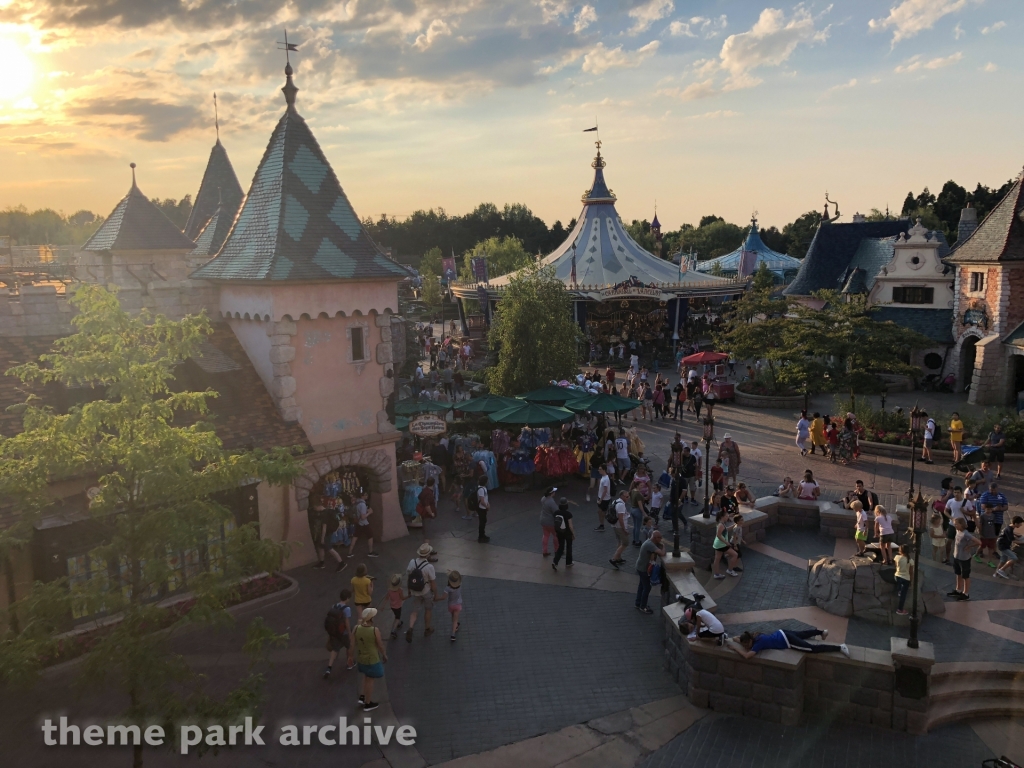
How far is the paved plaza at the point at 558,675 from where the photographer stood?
31.7 feet

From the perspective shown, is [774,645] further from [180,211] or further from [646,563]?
[180,211]

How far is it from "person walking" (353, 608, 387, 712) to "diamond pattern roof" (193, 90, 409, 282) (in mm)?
7749

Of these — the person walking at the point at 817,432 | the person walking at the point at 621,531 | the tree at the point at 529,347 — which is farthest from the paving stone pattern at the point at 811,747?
the tree at the point at 529,347

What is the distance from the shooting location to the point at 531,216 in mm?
110250

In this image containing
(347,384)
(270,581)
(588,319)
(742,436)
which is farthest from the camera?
(588,319)

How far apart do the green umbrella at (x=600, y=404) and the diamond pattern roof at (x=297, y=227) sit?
7498mm

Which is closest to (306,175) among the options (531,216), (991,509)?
(991,509)

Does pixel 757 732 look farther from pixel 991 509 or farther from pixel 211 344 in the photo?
pixel 211 344

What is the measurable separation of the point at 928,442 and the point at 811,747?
15.1 m

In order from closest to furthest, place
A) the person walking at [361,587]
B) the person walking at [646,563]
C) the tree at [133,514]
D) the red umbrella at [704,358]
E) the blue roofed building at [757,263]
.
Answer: the tree at [133,514]
the person walking at [361,587]
the person walking at [646,563]
the red umbrella at [704,358]
the blue roofed building at [757,263]

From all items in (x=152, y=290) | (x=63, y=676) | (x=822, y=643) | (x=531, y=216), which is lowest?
(x=63, y=676)

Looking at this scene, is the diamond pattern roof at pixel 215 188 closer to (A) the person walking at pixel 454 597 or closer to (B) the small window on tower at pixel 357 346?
(B) the small window on tower at pixel 357 346

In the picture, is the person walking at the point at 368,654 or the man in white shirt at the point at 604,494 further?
the man in white shirt at the point at 604,494

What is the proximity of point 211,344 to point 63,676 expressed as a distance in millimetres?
7097
